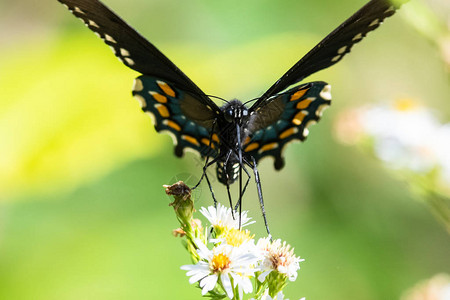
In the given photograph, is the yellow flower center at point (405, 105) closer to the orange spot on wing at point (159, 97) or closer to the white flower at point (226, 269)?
the orange spot on wing at point (159, 97)

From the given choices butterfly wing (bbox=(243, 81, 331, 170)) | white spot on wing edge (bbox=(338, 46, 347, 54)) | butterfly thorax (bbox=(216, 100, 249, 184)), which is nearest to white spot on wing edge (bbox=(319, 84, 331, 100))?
butterfly wing (bbox=(243, 81, 331, 170))

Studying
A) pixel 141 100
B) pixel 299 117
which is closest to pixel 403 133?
pixel 299 117

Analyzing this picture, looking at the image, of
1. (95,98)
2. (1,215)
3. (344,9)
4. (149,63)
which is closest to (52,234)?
(1,215)

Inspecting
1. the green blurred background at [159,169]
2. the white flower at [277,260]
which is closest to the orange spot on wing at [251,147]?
the white flower at [277,260]

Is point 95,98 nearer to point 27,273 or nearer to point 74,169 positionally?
point 74,169

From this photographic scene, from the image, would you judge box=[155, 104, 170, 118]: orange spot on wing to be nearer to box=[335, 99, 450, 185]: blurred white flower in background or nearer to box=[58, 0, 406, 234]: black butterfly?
box=[58, 0, 406, 234]: black butterfly

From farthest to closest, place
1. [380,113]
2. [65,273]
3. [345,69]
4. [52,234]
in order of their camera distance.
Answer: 1. [345,69]
2. [52,234]
3. [65,273]
4. [380,113]
